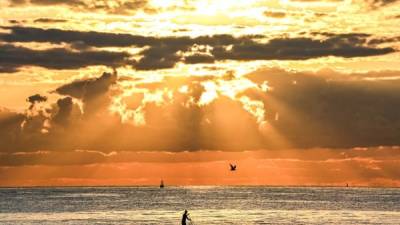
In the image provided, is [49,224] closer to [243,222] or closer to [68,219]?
[68,219]

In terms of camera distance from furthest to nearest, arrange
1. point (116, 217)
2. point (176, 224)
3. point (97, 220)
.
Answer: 1. point (116, 217)
2. point (97, 220)
3. point (176, 224)

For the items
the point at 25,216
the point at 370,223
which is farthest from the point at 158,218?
the point at 370,223

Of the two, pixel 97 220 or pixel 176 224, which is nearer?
pixel 176 224

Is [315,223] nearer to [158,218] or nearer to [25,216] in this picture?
[158,218]

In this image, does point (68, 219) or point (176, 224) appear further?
point (68, 219)

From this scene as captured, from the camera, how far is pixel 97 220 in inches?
5620

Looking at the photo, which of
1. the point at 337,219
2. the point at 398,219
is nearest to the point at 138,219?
the point at 337,219

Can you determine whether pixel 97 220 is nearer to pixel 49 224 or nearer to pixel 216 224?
pixel 49 224

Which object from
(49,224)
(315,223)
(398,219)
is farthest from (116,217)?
(398,219)

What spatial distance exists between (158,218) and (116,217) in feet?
30.8

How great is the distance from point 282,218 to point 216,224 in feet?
65.4

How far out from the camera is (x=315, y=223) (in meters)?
138

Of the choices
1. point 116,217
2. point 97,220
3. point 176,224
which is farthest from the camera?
point 116,217

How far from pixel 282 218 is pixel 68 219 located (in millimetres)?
36910
